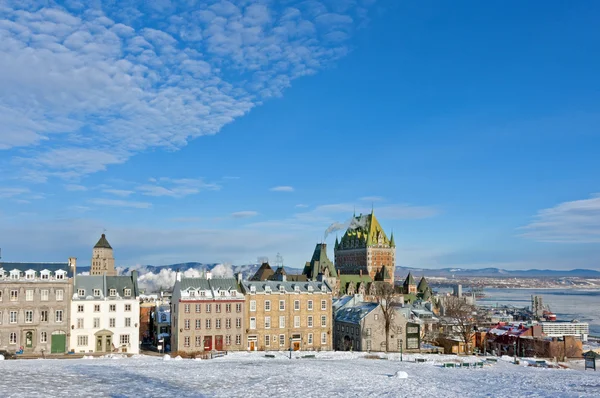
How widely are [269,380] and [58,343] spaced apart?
1362 inches

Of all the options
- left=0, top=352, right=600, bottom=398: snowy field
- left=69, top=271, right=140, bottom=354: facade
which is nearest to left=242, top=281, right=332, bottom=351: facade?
left=69, top=271, right=140, bottom=354: facade

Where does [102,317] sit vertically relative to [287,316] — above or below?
above

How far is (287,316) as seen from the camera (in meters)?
70.6

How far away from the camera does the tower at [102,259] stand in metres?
138

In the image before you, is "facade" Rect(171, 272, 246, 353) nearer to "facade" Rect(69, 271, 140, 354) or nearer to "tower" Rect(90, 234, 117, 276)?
"facade" Rect(69, 271, 140, 354)

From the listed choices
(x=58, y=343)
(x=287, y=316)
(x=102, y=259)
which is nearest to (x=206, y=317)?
(x=287, y=316)

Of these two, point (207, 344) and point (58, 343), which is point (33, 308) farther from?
point (207, 344)

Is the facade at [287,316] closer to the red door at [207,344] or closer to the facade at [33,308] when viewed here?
the red door at [207,344]

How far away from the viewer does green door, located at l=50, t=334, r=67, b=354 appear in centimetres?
5966

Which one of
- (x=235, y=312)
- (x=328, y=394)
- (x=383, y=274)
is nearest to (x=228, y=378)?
(x=328, y=394)

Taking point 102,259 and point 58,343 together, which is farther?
point 102,259

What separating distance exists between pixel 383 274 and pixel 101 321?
14154 cm

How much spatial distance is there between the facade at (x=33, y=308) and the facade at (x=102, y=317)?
131cm

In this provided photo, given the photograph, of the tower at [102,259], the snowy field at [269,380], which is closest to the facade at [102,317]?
the snowy field at [269,380]
